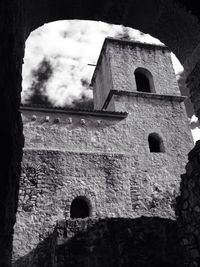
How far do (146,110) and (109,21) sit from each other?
844cm

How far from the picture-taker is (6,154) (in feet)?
6.61

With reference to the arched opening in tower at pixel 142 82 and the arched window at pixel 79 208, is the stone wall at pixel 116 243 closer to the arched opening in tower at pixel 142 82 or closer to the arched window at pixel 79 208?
the arched window at pixel 79 208

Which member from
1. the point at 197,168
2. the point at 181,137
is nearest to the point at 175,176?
the point at 181,137

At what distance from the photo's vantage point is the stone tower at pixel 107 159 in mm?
8195

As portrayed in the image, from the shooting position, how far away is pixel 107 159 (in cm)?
948

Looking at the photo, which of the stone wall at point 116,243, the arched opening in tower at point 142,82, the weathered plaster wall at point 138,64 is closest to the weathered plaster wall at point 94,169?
the weathered plaster wall at point 138,64

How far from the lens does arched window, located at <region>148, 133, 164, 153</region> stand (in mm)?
11078

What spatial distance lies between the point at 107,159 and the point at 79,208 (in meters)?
1.99

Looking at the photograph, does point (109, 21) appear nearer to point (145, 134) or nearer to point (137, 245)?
point (137, 245)

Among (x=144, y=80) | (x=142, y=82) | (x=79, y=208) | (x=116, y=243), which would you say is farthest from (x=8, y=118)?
(x=144, y=80)

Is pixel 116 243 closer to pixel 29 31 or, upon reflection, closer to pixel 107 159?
pixel 107 159

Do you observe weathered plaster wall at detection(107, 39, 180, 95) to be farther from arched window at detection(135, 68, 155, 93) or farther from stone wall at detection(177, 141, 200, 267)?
stone wall at detection(177, 141, 200, 267)

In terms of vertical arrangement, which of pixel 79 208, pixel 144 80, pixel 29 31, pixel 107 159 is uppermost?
pixel 144 80

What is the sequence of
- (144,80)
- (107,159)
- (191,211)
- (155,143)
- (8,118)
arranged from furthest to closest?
(144,80) → (155,143) → (107,159) → (191,211) → (8,118)
